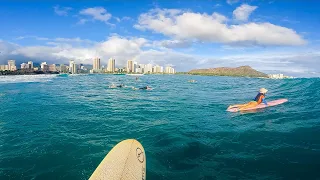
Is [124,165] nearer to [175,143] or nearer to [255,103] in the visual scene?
[175,143]

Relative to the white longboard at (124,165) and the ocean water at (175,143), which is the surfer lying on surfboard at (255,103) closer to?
the ocean water at (175,143)

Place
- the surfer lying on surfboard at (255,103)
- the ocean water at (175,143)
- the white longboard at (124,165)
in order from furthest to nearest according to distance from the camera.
A: the surfer lying on surfboard at (255,103) → the ocean water at (175,143) → the white longboard at (124,165)

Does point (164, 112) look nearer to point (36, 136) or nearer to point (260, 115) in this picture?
point (260, 115)

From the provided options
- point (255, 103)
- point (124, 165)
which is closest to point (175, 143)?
point (124, 165)

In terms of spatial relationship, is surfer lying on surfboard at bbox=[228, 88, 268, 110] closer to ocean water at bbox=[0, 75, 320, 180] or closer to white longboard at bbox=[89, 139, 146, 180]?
ocean water at bbox=[0, 75, 320, 180]

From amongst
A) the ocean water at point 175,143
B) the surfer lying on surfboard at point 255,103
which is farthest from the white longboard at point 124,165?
the surfer lying on surfboard at point 255,103

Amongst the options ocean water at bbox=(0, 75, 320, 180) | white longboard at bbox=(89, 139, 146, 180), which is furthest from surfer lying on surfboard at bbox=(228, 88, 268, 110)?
white longboard at bbox=(89, 139, 146, 180)

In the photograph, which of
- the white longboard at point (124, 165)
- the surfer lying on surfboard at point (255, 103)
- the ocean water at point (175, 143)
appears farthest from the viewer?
the surfer lying on surfboard at point (255, 103)

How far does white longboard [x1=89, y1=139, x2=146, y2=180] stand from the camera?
642 cm

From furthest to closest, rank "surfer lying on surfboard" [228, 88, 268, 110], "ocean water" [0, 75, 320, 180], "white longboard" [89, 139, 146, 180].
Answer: "surfer lying on surfboard" [228, 88, 268, 110] → "ocean water" [0, 75, 320, 180] → "white longboard" [89, 139, 146, 180]

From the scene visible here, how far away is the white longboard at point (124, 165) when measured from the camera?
253 inches

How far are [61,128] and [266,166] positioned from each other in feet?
39.2

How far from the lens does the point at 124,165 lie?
6.79m

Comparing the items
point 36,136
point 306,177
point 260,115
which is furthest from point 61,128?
point 260,115
